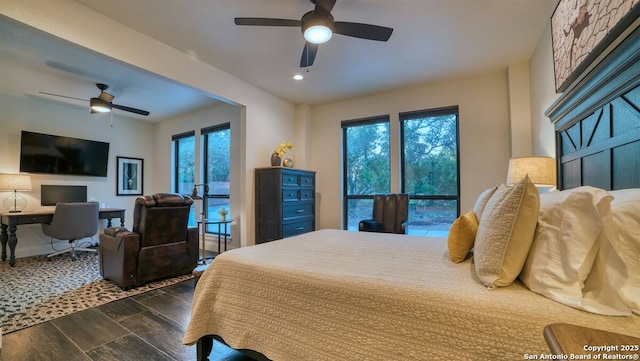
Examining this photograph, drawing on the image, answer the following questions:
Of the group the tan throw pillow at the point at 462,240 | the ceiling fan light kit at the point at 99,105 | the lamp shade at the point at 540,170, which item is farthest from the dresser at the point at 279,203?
the lamp shade at the point at 540,170

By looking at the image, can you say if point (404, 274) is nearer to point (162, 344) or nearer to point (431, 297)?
point (431, 297)

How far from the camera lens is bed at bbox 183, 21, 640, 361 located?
91 cm

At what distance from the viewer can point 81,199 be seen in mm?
5141

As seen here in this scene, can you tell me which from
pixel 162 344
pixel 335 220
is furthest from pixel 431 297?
pixel 335 220

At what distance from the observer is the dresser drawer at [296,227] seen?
4008 mm

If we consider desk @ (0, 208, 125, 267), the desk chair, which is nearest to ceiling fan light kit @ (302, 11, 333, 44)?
the desk chair

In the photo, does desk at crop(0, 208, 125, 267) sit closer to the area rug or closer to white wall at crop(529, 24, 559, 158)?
the area rug

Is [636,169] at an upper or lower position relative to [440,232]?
upper

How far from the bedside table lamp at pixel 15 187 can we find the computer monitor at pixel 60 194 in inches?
10.1

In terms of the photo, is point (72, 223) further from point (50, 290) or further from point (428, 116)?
point (428, 116)

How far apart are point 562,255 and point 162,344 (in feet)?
7.72

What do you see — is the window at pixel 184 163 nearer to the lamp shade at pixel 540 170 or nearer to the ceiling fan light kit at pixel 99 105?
the ceiling fan light kit at pixel 99 105

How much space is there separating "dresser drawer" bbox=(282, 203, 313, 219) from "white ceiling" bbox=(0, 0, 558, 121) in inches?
73.7

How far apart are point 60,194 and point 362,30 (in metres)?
5.88
